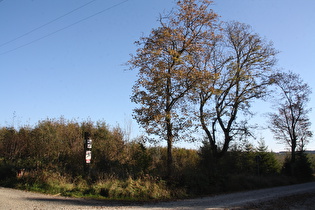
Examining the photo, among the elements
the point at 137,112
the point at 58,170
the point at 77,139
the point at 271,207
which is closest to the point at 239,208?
the point at 271,207

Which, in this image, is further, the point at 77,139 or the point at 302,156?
the point at 302,156

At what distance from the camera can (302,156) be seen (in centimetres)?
3541

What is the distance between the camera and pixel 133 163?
21.9 meters

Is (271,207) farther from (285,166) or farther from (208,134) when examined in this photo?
(285,166)

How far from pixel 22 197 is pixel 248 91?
876 inches

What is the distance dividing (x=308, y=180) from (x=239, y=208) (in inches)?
1122

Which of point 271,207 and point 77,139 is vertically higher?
point 77,139

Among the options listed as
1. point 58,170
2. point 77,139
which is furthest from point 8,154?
point 58,170

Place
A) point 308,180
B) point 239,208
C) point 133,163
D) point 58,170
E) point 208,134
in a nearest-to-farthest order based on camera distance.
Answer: point 239,208 < point 58,170 < point 133,163 < point 208,134 < point 308,180

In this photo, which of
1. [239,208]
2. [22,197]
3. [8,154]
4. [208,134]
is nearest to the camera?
[239,208]

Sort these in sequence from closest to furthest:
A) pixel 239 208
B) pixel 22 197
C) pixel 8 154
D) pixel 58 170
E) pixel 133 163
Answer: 1. pixel 239 208
2. pixel 22 197
3. pixel 58 170
4. pixel 133 163
5. pixel 8 154

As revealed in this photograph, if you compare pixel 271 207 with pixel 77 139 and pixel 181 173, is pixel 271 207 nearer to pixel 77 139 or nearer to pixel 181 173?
pixel 181 173

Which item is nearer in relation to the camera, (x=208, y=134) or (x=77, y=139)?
(x=77, y=139)

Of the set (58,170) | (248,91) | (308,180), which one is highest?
(248,91)
